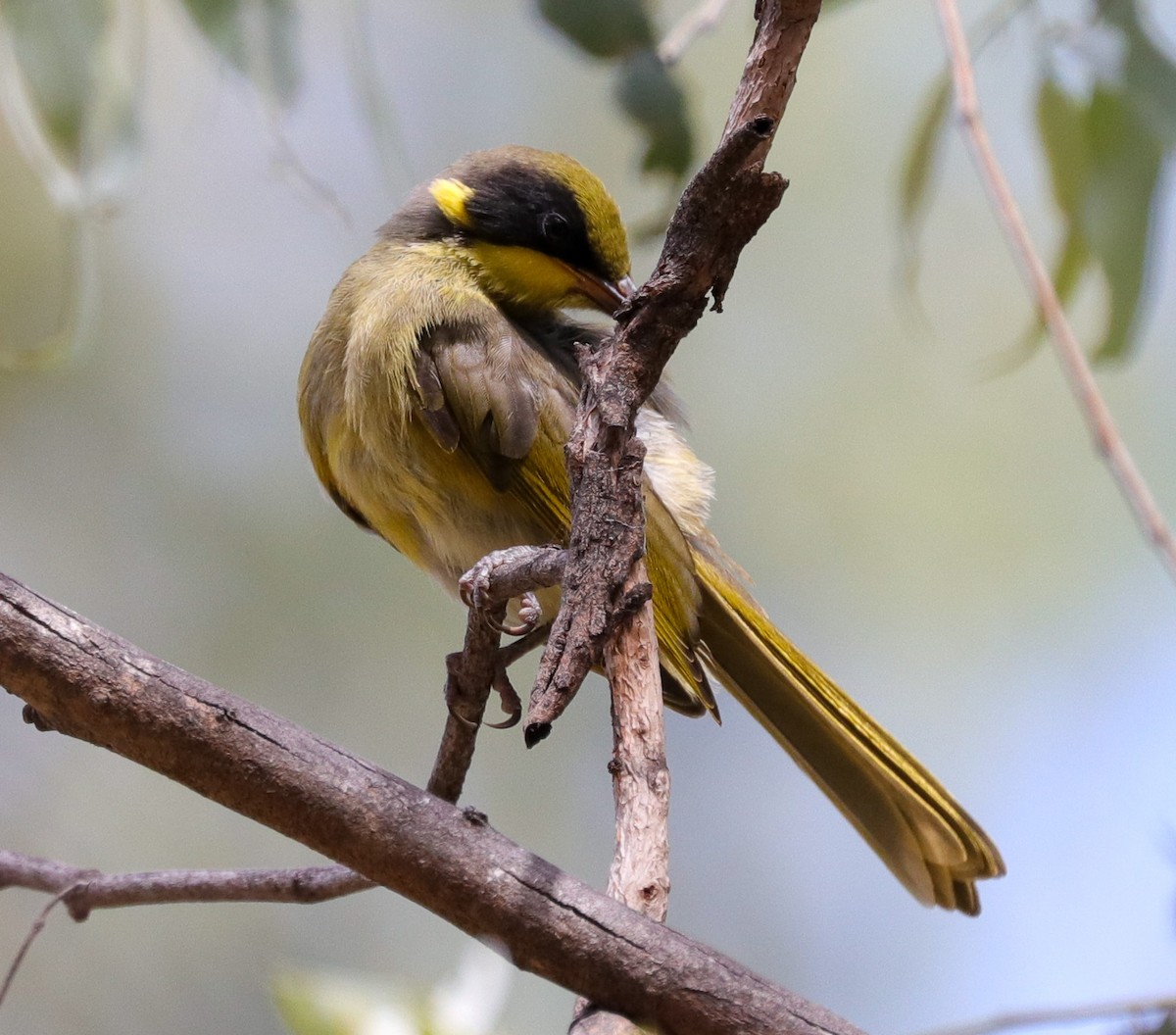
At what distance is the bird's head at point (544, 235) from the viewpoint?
2.18m

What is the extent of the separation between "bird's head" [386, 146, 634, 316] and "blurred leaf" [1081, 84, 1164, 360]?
79 cm

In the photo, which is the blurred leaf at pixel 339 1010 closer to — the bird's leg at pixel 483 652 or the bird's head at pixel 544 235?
the bird's leg at pixel 483 652

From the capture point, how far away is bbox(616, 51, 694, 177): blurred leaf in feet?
6.43

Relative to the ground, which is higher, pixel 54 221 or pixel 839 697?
pixel 54 221

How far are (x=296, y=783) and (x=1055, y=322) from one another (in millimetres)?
1166

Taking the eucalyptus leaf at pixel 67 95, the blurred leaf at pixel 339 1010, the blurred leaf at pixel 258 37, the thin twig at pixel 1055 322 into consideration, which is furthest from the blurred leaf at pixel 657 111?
the blurred leaf at pixel 339 1010

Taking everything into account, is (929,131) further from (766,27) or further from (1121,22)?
(766,27)

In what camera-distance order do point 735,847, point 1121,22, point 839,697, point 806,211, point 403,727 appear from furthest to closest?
point 806,211 → point 735,847 → point 403,727 → point 1121,22 → point 839,697

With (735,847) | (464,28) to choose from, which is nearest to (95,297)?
(464,28)

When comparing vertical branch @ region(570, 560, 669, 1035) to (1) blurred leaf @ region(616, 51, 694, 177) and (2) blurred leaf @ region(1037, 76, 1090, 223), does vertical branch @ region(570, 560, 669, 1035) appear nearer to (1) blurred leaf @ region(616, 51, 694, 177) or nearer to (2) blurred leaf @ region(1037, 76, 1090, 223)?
(1) blurred leaf @ region(616, 51, 694, 177)

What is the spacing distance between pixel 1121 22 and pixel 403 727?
252 centimetres

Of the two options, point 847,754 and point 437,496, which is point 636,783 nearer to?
point 847,754

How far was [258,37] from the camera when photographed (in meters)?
2.04

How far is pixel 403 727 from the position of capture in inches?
145
